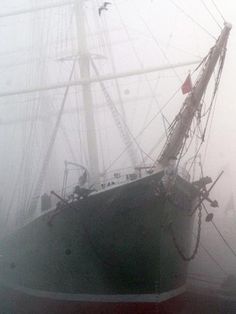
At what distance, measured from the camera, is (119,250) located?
1041cm

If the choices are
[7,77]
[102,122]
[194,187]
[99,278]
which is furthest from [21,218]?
[7,77]

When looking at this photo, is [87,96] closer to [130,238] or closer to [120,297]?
[130,238]

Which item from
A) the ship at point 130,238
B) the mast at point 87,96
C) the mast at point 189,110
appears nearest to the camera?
the ship at point 130,238

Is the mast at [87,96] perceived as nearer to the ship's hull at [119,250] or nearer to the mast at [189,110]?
the ship's hull at [119,250]

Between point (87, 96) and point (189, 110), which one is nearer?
point (189, 110)

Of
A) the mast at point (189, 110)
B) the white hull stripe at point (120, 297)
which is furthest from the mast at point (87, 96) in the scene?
the white hull stripe at point (120, 297)

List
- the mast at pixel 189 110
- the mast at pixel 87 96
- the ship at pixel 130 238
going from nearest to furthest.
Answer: the ship at pixel 130 238
the mast at pixel 189 110
the mast at pixel 87 96

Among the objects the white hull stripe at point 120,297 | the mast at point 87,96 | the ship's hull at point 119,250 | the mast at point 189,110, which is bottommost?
the white hull stripe at point 120,297

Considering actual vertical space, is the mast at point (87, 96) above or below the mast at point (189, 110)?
above

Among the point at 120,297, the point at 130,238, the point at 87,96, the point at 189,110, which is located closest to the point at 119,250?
the point at 130,238

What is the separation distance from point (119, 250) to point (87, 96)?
24.4ft

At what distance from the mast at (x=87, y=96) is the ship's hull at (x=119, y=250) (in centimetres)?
419

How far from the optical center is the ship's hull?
33.3ft

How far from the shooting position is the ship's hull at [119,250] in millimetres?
10156
